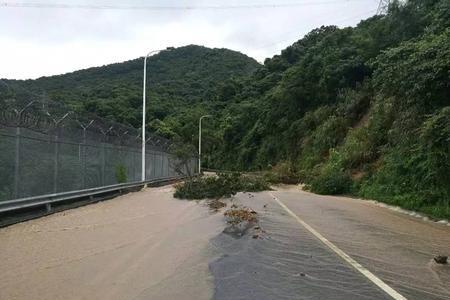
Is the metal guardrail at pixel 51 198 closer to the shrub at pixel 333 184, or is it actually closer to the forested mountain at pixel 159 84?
the shrub at pixel 333 184

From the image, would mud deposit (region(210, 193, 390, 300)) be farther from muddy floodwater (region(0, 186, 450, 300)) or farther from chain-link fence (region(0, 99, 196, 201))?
chain-link fence (region(0, 99, 196, 201))

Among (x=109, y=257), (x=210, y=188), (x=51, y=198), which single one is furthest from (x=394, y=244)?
(x=210, y=188)

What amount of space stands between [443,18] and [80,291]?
24.3 m

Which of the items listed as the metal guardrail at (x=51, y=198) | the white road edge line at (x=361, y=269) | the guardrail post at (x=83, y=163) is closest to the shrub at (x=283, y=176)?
the metal guardrail at (x=51, y=198)

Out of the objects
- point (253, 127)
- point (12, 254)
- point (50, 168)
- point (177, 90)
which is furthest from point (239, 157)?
point (12, 254)

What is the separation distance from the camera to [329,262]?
400 inches

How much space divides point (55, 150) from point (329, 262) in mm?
14049

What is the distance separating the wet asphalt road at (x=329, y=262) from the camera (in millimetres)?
7984

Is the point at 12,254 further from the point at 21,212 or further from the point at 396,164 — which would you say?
the point at 396,164

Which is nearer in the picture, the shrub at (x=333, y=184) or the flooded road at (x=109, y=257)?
the flooded road at (x=109, y=257)

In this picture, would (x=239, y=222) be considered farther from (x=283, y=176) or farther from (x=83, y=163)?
(x=283, y=176)

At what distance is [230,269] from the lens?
369 inches

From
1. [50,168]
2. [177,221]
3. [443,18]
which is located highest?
[443,18]

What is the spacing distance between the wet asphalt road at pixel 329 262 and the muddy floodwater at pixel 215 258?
0.06 feet
